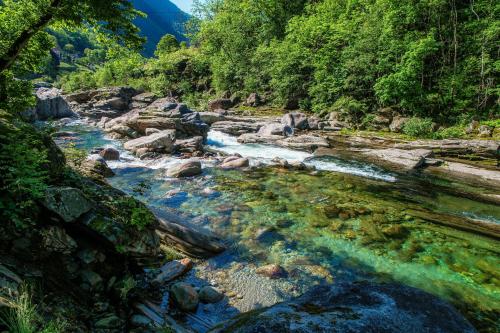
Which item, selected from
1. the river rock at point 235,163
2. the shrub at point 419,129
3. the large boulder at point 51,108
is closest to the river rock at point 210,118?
the river rock at point 235,163

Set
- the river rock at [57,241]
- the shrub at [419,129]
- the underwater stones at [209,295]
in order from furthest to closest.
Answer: the shrub at [419,129] < the underwater stones at [209,295] < the river rock at [57,241]

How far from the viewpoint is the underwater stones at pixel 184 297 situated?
633 centimetres

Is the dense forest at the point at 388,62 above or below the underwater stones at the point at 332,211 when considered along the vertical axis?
above

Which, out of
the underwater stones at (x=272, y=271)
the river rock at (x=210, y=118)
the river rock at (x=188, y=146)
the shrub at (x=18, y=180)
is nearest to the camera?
the shrub at (x=18, y=180)

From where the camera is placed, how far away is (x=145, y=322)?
5.17 m

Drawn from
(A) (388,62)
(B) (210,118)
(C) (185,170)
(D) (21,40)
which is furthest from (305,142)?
(D) (21,40)

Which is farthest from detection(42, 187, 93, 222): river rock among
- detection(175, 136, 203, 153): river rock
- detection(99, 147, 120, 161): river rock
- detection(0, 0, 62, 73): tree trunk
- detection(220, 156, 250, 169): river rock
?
detection(175, 136, 203, 153): river rock

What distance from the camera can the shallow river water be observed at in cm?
765

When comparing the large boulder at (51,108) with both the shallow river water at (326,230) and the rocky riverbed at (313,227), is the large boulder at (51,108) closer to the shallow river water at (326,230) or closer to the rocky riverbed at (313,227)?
the rocky riverbed at (313,227)

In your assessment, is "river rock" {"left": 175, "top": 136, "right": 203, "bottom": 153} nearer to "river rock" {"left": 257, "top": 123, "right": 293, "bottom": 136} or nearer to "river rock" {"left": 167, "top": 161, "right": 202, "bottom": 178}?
"river rock" {"left": 167, "top": 161, "right": 202, "bottom": 178}

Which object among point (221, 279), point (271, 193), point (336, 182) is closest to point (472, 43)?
point (336, 182)

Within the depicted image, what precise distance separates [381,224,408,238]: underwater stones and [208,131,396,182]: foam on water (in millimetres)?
6704

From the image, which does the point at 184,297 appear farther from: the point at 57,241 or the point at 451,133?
the point at 451,133

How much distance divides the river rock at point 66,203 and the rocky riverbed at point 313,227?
2.11 metres
